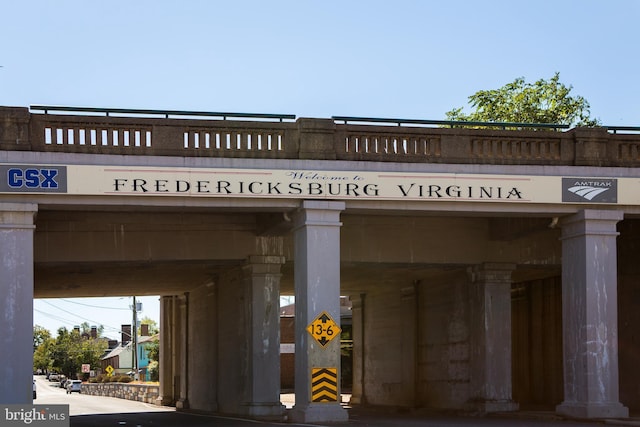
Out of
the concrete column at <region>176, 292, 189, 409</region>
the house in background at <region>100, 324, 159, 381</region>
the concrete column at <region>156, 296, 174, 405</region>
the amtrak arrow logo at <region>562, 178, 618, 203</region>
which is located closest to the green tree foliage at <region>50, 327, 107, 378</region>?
the house in background at <region>100, 324, 159, 381</region>

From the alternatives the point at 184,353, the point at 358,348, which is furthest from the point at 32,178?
the point at 358,348

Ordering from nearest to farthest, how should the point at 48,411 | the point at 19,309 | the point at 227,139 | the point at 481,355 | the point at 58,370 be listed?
the point at 48,411 → the point at 19,309 → the point at 227,139 → the point at 481,355 → the point at 58,370

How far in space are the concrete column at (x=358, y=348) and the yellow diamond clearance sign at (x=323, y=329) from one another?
18.4m

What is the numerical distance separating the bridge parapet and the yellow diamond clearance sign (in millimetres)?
3578

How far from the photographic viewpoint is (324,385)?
24688 millimetres

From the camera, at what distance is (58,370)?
169m

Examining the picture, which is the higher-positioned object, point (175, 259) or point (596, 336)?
point (175, 259)

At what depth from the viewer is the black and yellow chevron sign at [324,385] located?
80.6ft

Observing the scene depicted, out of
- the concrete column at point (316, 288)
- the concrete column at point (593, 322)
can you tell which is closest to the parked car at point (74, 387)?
the concrete column at point (316, 288)

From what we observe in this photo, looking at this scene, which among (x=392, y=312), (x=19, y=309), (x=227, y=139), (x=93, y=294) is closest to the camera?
(x=19, y=309)

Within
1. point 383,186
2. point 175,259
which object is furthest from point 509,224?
point 175,259

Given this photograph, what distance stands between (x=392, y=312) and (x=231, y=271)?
929 cm

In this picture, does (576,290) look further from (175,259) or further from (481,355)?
(175,259)

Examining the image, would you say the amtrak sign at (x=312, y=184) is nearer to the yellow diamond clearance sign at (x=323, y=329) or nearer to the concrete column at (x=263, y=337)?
the yellow diamond clearance sign at (x=323, y=329)
